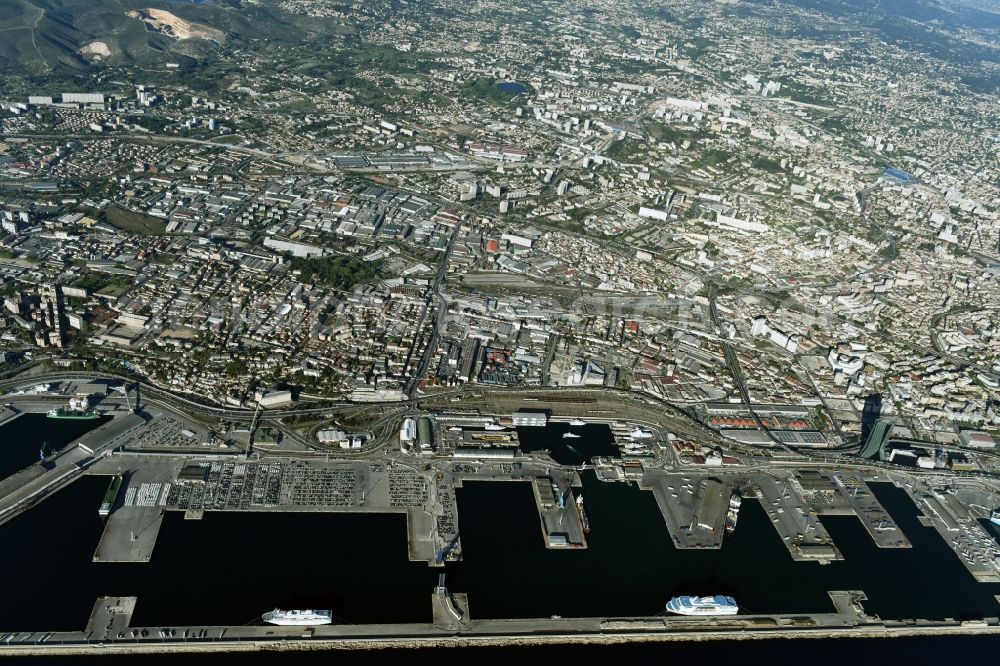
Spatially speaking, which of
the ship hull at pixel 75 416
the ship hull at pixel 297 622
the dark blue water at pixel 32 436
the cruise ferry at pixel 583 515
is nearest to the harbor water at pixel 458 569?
the cruise ferry at pixel 583 515

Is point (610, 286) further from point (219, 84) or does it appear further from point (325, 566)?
point (219, 84)

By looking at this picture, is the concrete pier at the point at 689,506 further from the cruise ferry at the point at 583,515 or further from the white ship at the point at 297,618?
the white ship at the point at 297,618

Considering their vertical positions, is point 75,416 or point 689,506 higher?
point 689,506

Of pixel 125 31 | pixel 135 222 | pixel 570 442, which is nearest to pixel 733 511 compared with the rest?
pixel 570 442

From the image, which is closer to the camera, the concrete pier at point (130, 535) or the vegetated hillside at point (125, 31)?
the concrete pier at point (130, 535)

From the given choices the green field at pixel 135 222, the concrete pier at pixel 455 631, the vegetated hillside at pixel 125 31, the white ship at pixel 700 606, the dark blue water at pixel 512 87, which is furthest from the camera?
the dark blue water at pixel 512 87

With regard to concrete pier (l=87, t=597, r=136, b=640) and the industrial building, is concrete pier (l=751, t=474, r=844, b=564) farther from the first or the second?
concrete pier (l=87, t=597, r=136, b=640)

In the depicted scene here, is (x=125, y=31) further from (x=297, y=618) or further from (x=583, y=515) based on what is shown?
(x=583, y=515)
